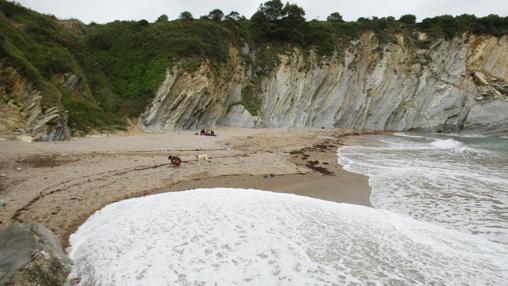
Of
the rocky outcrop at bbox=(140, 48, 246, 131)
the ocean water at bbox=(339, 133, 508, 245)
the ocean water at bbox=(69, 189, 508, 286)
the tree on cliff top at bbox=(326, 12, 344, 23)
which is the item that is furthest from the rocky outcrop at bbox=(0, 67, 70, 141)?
the tree on cliff top at bbox=(326, 12, 344, 23)

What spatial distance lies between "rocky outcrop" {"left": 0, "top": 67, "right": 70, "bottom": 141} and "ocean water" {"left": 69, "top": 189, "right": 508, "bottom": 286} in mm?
10516

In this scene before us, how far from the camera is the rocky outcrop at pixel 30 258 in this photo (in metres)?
4.62

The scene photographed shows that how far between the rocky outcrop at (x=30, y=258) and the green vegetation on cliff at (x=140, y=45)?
46.9 feet

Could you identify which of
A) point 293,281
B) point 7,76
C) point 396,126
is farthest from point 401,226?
point 396,126

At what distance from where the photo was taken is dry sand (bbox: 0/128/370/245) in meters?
8.23

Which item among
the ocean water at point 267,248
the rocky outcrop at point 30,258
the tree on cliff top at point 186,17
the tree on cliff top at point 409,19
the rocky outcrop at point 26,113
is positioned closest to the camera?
the rocky outcrop at point 30,258

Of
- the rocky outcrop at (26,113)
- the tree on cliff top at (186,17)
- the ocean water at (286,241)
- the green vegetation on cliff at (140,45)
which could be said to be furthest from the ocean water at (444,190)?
the tree on cliff top at (186,17)

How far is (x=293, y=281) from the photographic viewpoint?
217 inches

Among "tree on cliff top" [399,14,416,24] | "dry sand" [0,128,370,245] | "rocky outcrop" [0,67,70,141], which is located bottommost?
"dry sand" [0,128,370,245]

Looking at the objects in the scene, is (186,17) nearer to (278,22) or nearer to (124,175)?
(278,22)

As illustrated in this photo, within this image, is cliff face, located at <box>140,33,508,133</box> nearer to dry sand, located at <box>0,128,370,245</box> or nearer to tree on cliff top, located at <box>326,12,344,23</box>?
tree on cliff top, located at <box>326,12,344,23</box>

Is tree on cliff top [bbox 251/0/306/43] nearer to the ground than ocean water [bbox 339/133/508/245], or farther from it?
farther from it

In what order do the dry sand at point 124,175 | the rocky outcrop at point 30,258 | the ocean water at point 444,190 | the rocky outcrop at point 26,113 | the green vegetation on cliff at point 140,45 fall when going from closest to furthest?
the rocky outcrop at point 30,258, the dry sand at point 124,175, the ocean water at point 444,190, the rocky outcrop at point 26,113, the green vegetation on cliff at point 140,45

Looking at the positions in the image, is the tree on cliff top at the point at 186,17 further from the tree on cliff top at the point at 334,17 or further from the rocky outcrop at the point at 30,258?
the rocky outcrop at the point at 30,258
